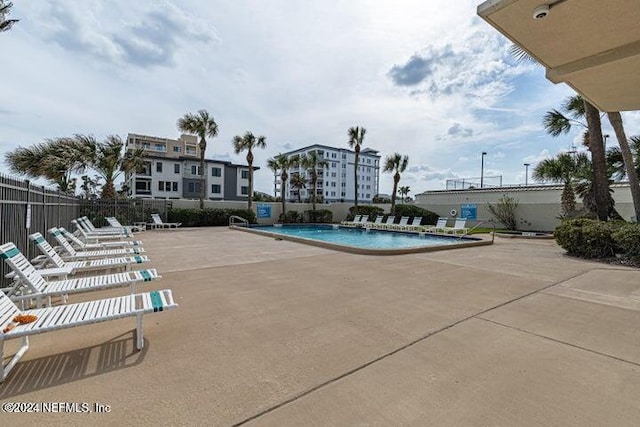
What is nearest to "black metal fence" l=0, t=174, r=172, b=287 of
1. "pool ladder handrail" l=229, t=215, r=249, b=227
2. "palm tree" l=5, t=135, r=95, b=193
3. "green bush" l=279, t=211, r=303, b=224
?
"palm tree" l=5, t=135, r=95, b=193

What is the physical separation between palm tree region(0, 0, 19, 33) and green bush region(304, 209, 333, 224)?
22.6 m

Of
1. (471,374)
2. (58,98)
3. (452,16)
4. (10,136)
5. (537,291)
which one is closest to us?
(471,374)

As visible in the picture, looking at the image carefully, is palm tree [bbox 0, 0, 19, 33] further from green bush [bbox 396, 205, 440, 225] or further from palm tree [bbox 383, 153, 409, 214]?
palm tree [bbox 383, 153, 409, 214]

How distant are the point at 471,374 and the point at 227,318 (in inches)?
115

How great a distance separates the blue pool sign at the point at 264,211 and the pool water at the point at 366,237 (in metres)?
1.61

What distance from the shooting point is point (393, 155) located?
90.5 feet

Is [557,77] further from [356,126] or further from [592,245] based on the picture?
[356,126]

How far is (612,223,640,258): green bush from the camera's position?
877 centimetres

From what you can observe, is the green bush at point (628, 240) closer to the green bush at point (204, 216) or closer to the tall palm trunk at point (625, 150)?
the tall palm trunk at point (625, 150)

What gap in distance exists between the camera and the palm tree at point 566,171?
54.1 ft

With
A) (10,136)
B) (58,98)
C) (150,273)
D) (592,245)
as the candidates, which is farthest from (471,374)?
(10,136)

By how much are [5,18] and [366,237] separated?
16.5 meters

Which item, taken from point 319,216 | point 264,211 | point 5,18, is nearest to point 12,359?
point 5,18

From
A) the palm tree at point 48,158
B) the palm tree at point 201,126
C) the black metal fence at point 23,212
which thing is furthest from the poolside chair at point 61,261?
the palm tree at point 201,126
